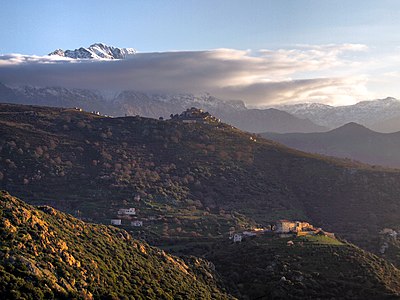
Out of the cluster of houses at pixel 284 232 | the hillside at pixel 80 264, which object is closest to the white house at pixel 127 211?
the cluster of houses at pixel 284 232

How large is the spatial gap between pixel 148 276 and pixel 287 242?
27901 millimetres

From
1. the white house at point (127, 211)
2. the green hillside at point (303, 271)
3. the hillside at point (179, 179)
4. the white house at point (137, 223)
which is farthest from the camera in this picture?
the hillside at point (179, 179)

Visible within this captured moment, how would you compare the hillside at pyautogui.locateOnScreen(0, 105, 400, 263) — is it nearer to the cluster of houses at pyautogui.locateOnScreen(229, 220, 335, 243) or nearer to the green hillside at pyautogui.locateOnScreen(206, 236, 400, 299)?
the cluster of houses at pyautogui.locateOnScreen(229, 220, 335, 243)

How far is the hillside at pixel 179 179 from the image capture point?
10969 centimetres

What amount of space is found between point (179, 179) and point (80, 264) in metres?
81.1

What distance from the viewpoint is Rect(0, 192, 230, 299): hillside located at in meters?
43.3

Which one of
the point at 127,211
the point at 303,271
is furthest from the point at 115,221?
the point at 303,271

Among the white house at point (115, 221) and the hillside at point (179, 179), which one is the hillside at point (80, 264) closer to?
the hillside at point (179, 179)

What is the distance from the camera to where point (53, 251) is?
50.2m

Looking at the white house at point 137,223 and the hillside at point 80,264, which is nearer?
the hillside at point 80,264

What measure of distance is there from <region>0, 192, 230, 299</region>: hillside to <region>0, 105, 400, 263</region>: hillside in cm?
2708

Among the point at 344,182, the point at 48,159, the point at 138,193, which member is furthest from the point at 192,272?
the point at 344,182

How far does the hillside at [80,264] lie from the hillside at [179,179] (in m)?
27.1

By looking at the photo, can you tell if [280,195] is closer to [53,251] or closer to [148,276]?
[148,276]
